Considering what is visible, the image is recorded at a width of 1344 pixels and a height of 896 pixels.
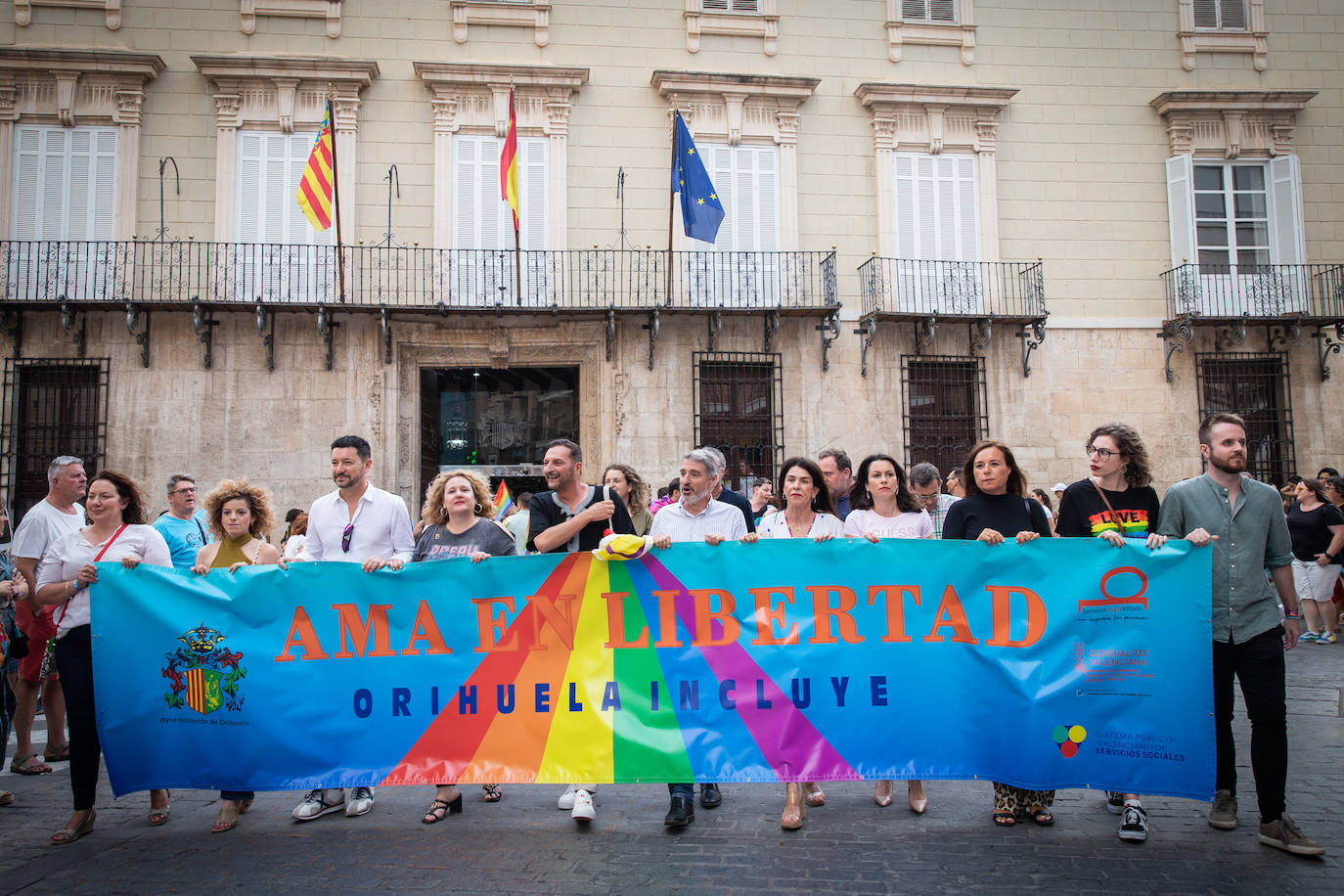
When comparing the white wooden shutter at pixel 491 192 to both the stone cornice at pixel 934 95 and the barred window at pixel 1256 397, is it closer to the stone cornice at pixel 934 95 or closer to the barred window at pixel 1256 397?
the stone cornice at pixel 934 95

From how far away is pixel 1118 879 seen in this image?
4117 millimetres

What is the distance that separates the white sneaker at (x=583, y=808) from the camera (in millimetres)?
4902

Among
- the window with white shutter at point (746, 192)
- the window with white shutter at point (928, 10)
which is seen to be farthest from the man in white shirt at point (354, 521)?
the window with white shutter at point (928, 10)

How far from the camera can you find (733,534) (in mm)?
5504

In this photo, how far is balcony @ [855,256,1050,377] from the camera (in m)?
16.4

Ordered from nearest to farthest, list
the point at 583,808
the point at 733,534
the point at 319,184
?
the point at 583,808 → the point at 733,534 → the point at 319,184

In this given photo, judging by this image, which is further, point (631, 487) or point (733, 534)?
point (631, 487)

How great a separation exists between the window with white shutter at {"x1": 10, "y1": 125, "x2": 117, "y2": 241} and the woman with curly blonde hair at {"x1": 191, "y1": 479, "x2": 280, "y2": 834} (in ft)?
39.1

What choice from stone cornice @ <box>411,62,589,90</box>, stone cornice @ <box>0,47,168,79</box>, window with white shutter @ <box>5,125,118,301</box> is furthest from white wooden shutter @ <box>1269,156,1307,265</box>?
window with white shutter @ <box>5,125,118,301</box>

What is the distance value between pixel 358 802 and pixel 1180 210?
673 inches

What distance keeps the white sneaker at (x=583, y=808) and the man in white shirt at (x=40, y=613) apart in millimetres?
3243

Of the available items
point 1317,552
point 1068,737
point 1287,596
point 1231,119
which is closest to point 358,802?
point 1068,737

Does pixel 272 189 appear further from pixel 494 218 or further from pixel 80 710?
pixel 80 710

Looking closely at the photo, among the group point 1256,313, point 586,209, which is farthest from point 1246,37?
point 586,209
